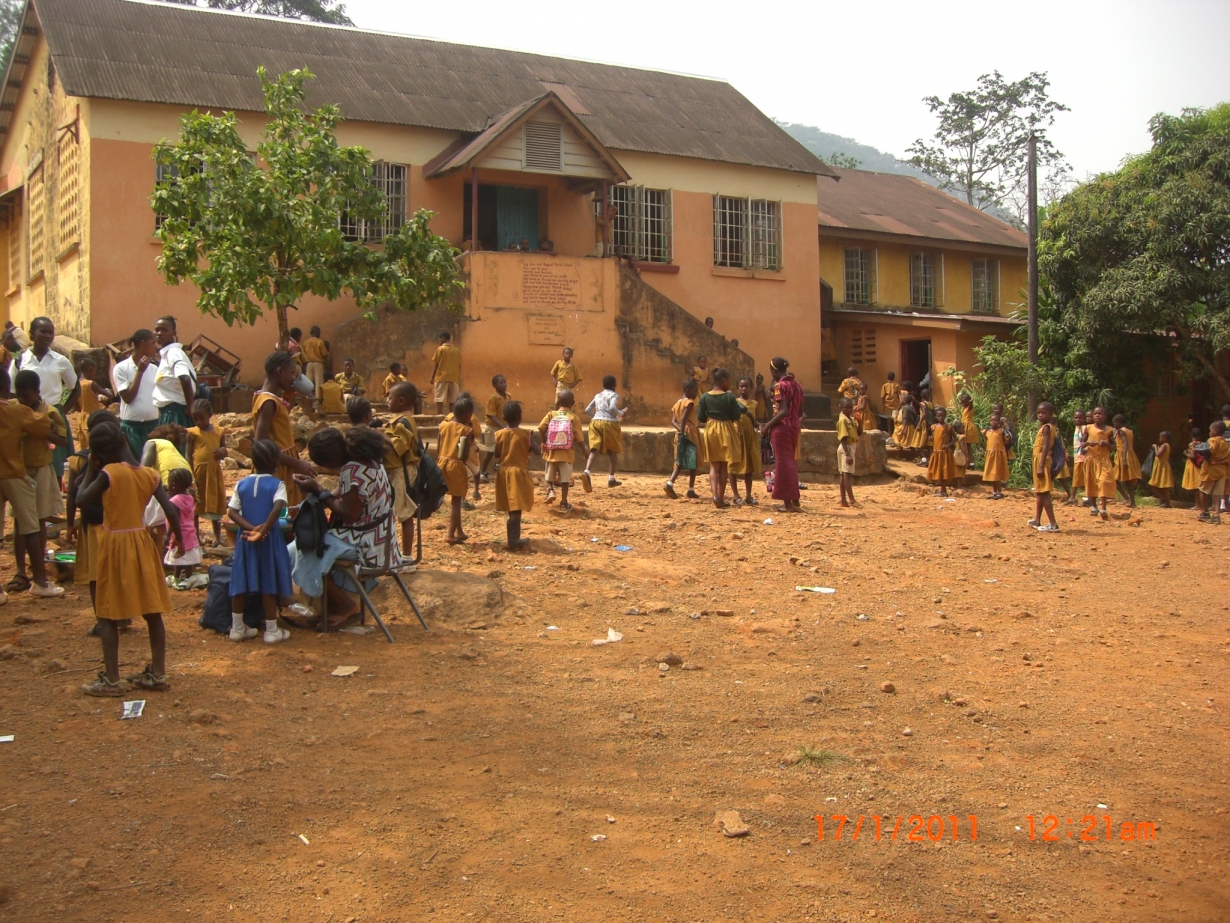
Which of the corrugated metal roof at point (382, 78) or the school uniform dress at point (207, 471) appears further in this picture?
the corrugated metal roof at point (382, 78)

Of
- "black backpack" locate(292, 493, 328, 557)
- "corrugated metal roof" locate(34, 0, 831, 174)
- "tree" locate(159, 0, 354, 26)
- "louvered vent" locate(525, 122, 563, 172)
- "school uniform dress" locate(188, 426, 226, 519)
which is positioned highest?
"tree" locate(159, 0, 354, 26)

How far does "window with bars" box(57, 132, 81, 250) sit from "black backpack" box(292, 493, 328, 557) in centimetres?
1348

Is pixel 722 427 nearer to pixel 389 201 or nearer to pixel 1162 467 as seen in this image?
pixel 1162 467

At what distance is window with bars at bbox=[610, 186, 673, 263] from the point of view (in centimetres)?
2188

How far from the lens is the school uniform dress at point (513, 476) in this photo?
373 inches

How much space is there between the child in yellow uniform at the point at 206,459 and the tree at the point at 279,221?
346cm

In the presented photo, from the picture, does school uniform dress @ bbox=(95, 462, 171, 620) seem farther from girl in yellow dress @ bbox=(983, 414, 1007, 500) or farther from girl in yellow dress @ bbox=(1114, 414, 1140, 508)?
girl in yellow dress @ bbox=(1114, 414, 1140, 508)

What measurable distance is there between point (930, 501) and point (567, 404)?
6.31 meters

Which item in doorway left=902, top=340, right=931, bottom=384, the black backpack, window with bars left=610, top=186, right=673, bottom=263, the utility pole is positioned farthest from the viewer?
doorway left=902, top=340, right=931, bottom=384

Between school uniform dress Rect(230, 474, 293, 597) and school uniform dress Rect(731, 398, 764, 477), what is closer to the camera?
school uniform dress Rect(230, 474, 293, 597)

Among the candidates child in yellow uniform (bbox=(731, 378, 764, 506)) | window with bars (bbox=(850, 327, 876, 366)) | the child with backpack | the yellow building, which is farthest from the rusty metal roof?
the child with backpack

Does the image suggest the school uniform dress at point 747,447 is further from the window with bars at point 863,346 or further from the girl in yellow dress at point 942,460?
the window with bars at point 863,346

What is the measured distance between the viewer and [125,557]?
5.46m

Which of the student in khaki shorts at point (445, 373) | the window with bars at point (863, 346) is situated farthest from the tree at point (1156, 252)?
the student in khaki shorts at point (445, 373)
